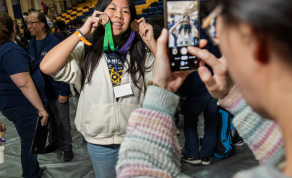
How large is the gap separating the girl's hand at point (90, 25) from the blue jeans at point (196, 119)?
4.66 ft

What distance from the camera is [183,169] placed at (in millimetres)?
2436

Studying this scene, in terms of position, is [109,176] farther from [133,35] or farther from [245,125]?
[245,125]

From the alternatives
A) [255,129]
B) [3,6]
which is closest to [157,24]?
[255,129]

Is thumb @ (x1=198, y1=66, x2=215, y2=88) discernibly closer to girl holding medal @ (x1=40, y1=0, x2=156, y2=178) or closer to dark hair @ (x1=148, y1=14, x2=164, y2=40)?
girl holding medal @ (x1=40, y1=0, x2=156, y2=178)

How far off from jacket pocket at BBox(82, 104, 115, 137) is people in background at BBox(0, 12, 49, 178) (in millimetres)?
902

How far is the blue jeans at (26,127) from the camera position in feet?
6.45

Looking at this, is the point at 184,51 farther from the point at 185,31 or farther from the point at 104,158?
the point at 104,158

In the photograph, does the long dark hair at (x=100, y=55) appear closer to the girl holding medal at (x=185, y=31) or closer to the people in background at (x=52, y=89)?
the girl holding medal at (x=185, y=31)

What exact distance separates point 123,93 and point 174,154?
766 mm

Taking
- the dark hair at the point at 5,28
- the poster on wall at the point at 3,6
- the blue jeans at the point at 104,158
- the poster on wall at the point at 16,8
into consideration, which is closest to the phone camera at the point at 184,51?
the blue jeans at the point at 104,158

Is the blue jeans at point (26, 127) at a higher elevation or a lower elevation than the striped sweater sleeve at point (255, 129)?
lower

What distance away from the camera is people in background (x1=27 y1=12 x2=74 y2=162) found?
2.38 metres

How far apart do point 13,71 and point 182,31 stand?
1.59 meters

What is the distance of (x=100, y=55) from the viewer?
1.35 m
